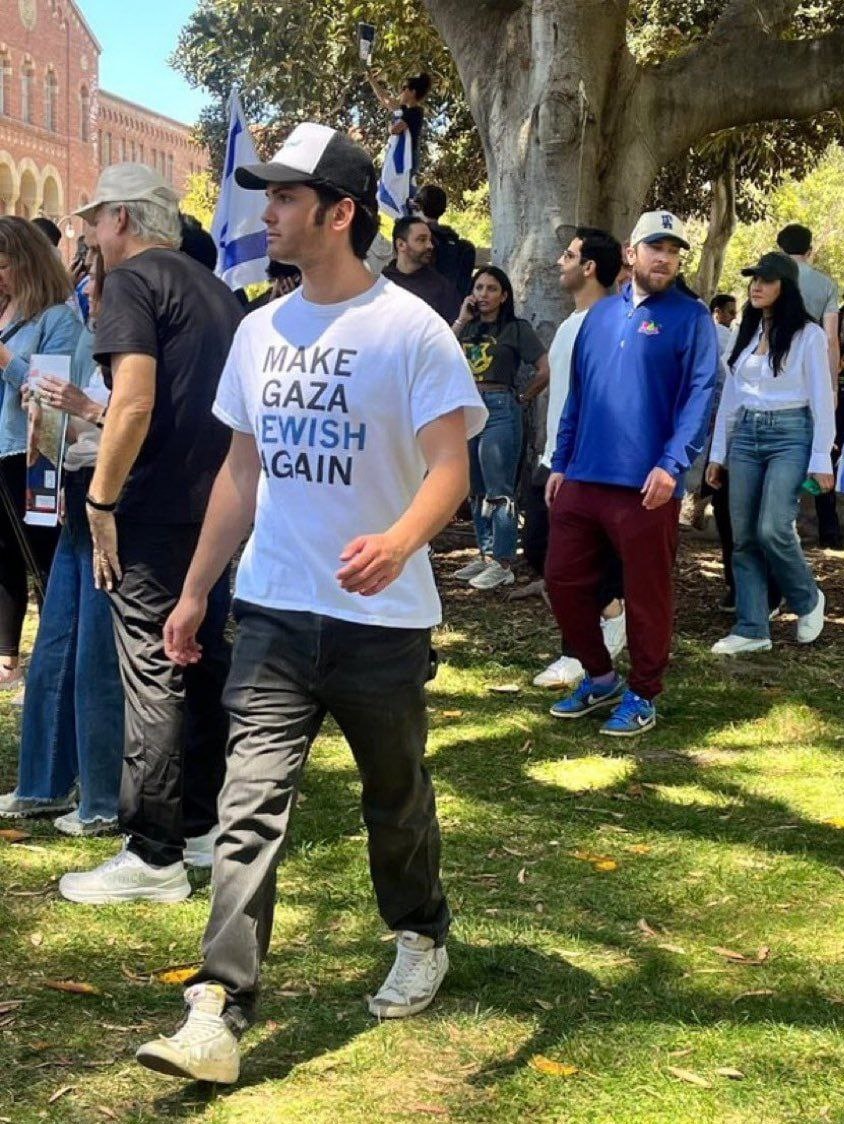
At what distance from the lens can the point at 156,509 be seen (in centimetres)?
449

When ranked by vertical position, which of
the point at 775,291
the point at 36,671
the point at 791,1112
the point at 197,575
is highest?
the point at 775,291

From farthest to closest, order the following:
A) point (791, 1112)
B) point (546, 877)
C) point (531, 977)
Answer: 1. point (546, 877)
2. point (531, 977)
3. point (791, 1112)

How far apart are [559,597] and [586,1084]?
3.40 m

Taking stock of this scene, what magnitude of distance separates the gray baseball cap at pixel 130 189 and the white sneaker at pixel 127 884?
1912 mm

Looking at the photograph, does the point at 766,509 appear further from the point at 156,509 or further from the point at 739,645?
the point at 156,509

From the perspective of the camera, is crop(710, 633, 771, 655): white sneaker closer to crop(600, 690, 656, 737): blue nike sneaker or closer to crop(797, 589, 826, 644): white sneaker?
crop(797, 589, 826, 644): white sneaker

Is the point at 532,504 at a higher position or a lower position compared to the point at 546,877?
higher

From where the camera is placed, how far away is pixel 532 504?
8.95m

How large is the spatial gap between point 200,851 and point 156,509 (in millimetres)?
1146

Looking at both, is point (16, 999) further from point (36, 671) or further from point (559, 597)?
point (559, 597)

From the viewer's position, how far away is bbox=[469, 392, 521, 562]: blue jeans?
9.86 meters

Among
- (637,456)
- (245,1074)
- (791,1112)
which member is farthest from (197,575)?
(637,456)

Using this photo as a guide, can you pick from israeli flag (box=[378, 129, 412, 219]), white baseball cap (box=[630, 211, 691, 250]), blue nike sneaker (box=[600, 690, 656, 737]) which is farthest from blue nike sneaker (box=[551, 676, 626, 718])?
israeli flag (box=[378, 129, 412, 219])

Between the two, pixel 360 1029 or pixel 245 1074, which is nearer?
pixel 245 1074
